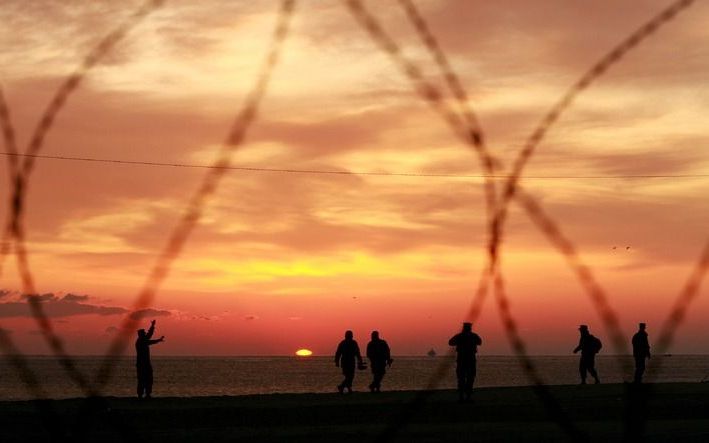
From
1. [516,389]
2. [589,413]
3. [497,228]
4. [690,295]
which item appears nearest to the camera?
[690,295]

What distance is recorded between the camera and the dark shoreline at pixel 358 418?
1830 cm

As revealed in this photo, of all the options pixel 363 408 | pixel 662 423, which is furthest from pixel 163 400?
pixel 662 423

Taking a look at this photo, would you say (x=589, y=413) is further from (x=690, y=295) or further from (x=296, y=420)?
(x=690, y=295)

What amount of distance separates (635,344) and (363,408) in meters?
12.4

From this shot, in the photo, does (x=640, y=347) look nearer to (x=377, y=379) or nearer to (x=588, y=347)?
(x=588, y=347)

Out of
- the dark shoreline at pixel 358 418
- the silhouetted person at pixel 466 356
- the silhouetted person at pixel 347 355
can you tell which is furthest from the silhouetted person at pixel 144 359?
the silhouetted person at pixel 466 356

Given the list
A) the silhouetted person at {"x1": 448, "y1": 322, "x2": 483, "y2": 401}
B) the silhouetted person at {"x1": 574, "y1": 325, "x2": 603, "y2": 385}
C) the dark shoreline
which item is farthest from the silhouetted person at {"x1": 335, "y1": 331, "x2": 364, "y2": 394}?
the silhouetted person at {"x1": 574, "y1": 325, "x2": 603, "y2": 385}

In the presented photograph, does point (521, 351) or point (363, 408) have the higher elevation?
point (363, 408)

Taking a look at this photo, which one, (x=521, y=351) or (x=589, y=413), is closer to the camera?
(x=521, y=351)

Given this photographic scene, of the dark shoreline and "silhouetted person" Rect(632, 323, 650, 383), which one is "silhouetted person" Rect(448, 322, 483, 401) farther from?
"silhouetted person" Rect(632, 323, 650, 383)

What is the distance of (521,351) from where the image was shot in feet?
21.1

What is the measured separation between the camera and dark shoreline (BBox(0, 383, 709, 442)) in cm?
1830

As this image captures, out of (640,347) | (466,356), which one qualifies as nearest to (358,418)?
(466,356)

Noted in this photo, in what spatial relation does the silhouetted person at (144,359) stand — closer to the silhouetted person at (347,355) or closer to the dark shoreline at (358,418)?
the dark shoreline at (358,418)
